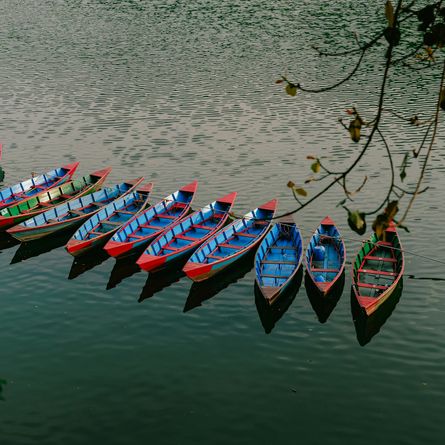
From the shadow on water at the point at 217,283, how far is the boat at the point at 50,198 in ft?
41.3

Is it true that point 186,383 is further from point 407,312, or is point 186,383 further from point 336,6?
point 336,6

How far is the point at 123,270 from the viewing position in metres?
34.3

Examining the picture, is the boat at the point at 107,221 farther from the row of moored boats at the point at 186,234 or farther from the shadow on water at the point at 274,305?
the shadow on water at the point at 274,305

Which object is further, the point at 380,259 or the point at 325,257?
the point at 325,257

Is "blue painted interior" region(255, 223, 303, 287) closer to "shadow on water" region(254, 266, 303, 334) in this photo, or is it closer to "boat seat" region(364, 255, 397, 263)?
"shadow on water" region(254, 266, 303, 334)

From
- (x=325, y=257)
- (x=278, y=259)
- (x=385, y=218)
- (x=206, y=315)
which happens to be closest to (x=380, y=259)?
(x=325, y=257)

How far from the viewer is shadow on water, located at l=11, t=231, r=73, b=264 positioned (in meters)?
36.4

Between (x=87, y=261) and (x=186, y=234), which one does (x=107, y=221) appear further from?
(x=186, y=234)

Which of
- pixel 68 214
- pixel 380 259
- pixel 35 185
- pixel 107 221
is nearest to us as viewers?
pixel 380 259

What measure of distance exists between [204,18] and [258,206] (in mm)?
58912

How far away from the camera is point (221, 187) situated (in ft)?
144

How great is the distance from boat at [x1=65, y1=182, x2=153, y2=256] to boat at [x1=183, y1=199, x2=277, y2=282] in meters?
5.99

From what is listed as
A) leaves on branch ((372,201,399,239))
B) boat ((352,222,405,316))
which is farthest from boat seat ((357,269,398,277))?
leaves on branch ((372,201,399,239))

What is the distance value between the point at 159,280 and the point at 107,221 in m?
7.04
